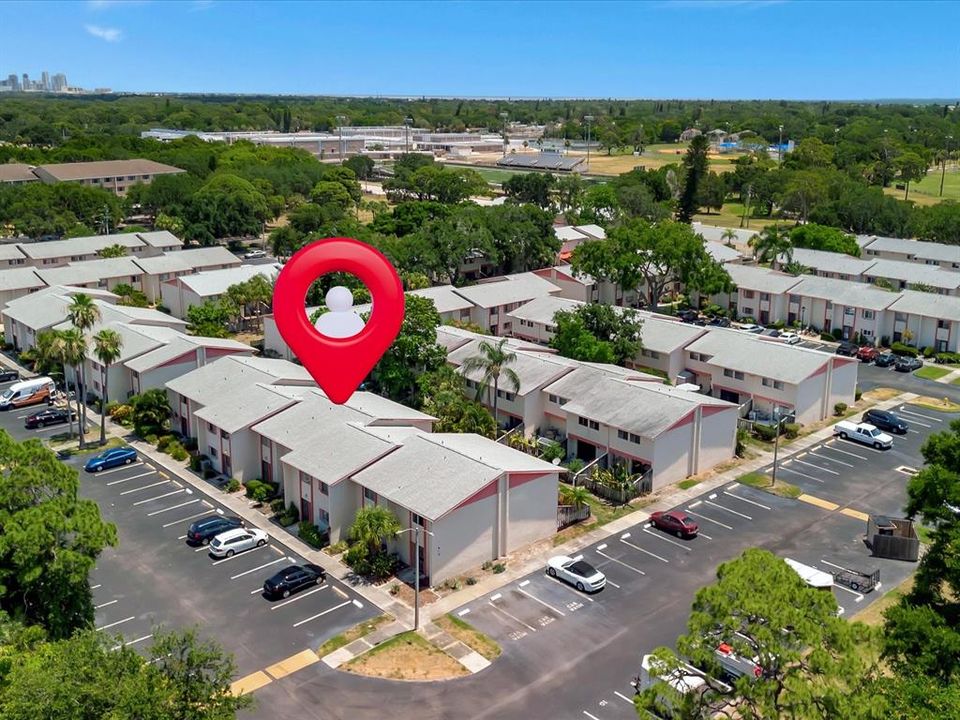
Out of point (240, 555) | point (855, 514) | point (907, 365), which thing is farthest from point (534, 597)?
point (907, 365)

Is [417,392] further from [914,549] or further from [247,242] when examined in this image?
[247,242]

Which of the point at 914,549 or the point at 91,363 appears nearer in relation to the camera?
the point at 914,549

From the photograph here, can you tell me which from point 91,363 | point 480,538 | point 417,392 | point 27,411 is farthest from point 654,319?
point 27,411

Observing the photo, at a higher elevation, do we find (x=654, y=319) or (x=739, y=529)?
(x=654, y=319)

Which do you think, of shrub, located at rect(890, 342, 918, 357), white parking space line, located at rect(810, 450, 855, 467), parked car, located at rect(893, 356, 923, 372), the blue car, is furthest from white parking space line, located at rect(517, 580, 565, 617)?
shrub, located at rect(890, 342, 918, 357)

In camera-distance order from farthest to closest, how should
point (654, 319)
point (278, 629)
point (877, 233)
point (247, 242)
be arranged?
point (247, 242) → point (877, 233) → point (654, 319) → point (278, 629)

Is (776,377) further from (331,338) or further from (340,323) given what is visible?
(331,338)

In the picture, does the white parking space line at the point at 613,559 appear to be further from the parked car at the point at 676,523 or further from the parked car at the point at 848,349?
the parked car at the point at 848,349
